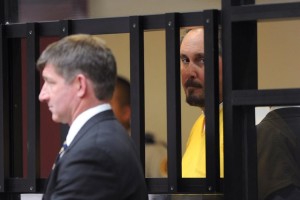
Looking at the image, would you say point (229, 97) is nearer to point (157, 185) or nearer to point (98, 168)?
point (157, 185)

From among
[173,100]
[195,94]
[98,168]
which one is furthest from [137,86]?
[98,168]

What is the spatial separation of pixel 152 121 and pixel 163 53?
0.33m

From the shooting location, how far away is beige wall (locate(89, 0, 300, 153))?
14.4 ft

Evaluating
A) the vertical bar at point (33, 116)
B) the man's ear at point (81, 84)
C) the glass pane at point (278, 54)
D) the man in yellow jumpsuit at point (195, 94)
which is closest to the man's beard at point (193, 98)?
the man in yellow jumpsuit at point (195, 94)

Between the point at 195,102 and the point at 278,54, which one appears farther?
the point at 195,102

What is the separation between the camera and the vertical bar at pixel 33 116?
4.65m

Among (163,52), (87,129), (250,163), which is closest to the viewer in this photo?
(87,129)

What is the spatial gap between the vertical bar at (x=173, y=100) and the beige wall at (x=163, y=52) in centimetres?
11

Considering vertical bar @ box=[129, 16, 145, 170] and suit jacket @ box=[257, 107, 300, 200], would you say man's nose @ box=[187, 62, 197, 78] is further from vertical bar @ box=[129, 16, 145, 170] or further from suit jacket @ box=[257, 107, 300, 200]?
suit jacket @ box=[257, 107, 300, 200]

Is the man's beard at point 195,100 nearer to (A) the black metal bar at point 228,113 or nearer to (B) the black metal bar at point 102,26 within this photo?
(A) the black metal bar at point 228,113

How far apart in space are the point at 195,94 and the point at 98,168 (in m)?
1.13

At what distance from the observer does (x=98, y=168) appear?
141 inches

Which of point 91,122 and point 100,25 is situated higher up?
point 100,25

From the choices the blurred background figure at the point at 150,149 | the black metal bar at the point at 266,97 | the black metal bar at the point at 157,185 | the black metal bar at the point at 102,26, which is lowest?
the black metal bar at the point at 157,185
